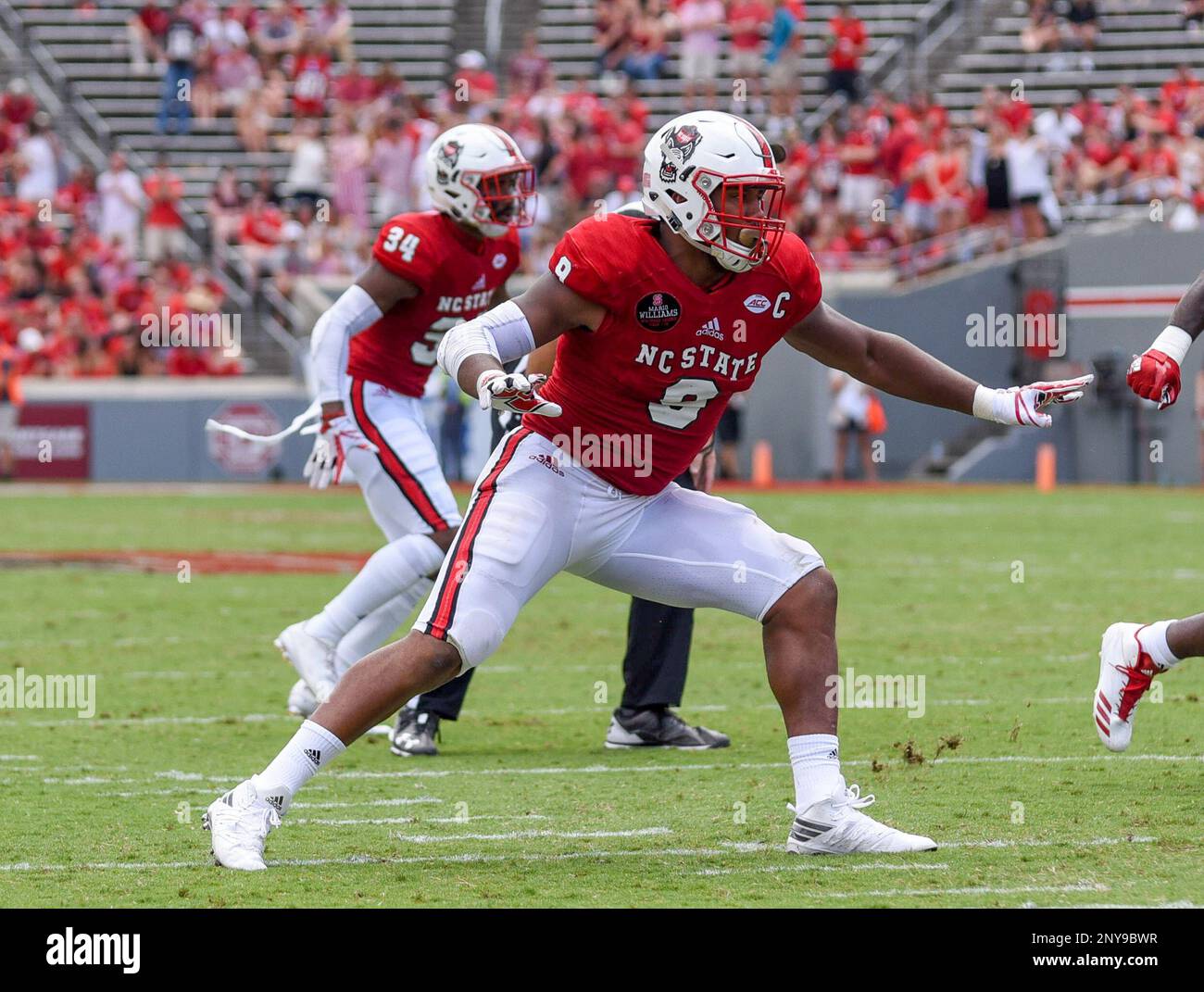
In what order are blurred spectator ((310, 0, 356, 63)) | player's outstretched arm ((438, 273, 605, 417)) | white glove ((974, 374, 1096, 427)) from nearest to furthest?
player's outstretched arm ((438, 273, 605, 417)), white glove ((974, 374, 1096, 427)), blurred spectator ((310, 0, 356, 63))

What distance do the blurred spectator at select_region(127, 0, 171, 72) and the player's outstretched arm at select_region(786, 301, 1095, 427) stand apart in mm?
22976

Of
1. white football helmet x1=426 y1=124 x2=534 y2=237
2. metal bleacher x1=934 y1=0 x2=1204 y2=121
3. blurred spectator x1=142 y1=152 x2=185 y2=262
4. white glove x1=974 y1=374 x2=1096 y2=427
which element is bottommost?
white glove x1=974 y1=374 x2=1096 y2=427

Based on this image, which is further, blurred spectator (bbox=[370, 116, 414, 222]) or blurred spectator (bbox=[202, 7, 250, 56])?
blurred spectator (bbox=[202, 7, 250, 56])

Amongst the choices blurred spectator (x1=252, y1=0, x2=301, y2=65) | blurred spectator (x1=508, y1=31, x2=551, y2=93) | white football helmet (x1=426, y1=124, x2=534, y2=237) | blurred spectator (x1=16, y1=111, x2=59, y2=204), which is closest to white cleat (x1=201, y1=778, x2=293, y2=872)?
white football helmet (x1=426, y1=124, x2=534, y2=237)

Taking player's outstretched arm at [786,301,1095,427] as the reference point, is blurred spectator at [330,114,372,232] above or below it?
above

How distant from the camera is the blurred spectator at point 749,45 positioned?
24312 millimetres

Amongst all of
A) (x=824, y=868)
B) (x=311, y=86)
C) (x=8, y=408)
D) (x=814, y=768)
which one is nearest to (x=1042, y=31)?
(x=311, y=86)

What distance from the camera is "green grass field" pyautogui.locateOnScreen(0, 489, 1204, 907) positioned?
4.59 metres

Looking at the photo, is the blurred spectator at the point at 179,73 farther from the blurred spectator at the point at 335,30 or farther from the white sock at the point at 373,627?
the white sock at the point at 373,627

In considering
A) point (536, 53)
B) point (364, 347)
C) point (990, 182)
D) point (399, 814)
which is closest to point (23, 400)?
point (536, 53)

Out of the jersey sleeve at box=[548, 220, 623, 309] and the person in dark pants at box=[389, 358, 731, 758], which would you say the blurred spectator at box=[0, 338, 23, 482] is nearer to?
the person in dark pants at box=[389, 358, 731, 758]

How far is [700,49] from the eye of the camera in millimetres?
24625
